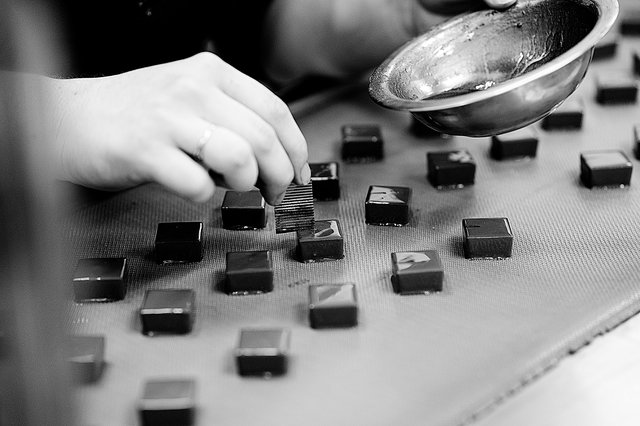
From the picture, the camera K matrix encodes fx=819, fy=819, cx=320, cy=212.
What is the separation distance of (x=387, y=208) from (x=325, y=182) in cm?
9

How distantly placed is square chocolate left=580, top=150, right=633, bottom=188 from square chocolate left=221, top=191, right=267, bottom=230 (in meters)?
0.37

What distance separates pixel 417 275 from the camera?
76 centimetres

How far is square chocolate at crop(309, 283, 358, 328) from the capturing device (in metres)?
0.71

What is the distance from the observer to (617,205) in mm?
901

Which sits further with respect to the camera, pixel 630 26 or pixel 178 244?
pixel 630 26

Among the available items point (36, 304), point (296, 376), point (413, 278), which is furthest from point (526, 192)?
point (36, 304)

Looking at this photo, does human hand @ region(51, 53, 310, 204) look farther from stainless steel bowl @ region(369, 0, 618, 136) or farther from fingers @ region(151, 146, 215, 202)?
stainless steel bowl @ region(369, 0, 618, 136)

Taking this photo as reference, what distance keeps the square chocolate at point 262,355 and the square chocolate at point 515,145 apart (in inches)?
17.9

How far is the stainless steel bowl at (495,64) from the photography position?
770mm

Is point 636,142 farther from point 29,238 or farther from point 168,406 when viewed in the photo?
point 29,238

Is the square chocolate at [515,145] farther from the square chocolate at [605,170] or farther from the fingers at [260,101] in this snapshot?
the fingers at [260,101]

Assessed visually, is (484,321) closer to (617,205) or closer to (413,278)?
(413,278)

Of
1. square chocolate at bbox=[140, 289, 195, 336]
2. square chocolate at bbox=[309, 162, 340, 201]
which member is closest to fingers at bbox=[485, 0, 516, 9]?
square chocolate at bbox=[309, 162, 340, 201]

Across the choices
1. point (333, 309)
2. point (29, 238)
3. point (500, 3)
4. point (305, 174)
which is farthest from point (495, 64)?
point (29, 238)
